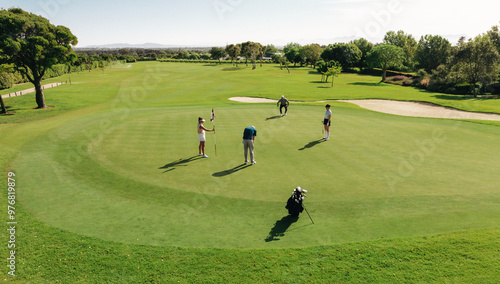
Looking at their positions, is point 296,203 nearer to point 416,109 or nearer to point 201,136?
point 201,136

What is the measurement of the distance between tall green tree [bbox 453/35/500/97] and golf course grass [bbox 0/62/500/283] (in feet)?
133

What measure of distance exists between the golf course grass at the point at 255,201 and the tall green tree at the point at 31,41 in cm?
1603

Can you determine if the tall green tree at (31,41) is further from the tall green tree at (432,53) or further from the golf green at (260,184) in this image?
the tall green tree at (432,53)

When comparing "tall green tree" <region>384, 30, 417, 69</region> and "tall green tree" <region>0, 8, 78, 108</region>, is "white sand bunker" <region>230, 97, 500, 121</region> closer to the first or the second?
"tall green tree" <region>0, 8, 78, 108</region>

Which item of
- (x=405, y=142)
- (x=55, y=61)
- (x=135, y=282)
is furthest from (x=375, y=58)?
(x=135, y=282)

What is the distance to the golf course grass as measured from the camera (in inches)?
340

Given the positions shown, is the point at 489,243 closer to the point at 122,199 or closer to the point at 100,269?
the point at 100,269

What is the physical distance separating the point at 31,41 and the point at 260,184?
36.2 metres

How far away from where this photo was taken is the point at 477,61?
53.0 m

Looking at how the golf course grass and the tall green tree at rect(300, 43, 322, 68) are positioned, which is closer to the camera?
the golf course grass

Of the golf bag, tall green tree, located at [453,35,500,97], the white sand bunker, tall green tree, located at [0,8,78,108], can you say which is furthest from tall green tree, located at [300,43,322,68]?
the golf bag

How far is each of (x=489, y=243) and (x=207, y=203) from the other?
10.2 m

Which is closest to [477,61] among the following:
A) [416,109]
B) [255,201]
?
[416,109]

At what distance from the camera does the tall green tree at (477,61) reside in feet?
171
